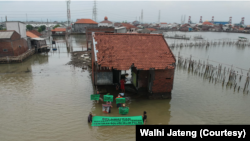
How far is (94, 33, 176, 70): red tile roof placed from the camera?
13.2 meters

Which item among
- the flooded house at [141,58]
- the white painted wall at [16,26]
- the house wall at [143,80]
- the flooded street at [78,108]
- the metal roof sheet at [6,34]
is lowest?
the flooded street at [78,108]

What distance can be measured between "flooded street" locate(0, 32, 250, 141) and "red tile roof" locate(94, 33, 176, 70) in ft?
10.2

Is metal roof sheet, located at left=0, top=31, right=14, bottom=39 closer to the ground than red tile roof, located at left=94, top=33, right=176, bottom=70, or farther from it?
farther from it

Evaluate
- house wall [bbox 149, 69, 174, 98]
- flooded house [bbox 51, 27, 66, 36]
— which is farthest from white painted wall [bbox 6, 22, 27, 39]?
flooded house [bbox 51, 27, 66, 36]

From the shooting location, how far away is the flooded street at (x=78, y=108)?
31.9 feet

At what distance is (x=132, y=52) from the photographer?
1394cm

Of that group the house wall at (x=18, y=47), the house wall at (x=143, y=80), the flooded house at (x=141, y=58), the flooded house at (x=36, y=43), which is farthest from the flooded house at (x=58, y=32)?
the house wall at (x=143, y=80)

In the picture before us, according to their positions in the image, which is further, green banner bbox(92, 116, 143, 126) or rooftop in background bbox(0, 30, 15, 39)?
rooftop in background bbox(0, 30, 15, 39)

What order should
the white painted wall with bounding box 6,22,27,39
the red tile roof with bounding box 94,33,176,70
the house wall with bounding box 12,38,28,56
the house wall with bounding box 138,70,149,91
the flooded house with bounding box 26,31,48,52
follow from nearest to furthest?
the red tile roof with bounding box 94,33,176,70 → the house wall with bounding box 138,70,149,91 → the house wall with bounding box 12,38,28,56 → the white painted wall with bounding box 6,22,27,39 → the flooded house with bounding box 26,31,48,52

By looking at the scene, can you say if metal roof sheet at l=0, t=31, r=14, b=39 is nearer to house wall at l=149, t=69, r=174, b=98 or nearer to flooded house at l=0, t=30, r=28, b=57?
flooded house at l=0, t=30, r=28, b=57

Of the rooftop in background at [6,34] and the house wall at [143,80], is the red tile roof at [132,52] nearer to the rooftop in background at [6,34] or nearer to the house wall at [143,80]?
the house wall at [143,80]

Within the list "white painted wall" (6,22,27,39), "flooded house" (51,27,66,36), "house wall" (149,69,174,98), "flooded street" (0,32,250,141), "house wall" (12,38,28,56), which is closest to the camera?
"flooded street" (0,32,250,141)

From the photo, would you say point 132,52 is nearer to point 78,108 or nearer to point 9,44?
point 78,108

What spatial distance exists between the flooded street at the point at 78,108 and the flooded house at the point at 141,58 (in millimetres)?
1418
